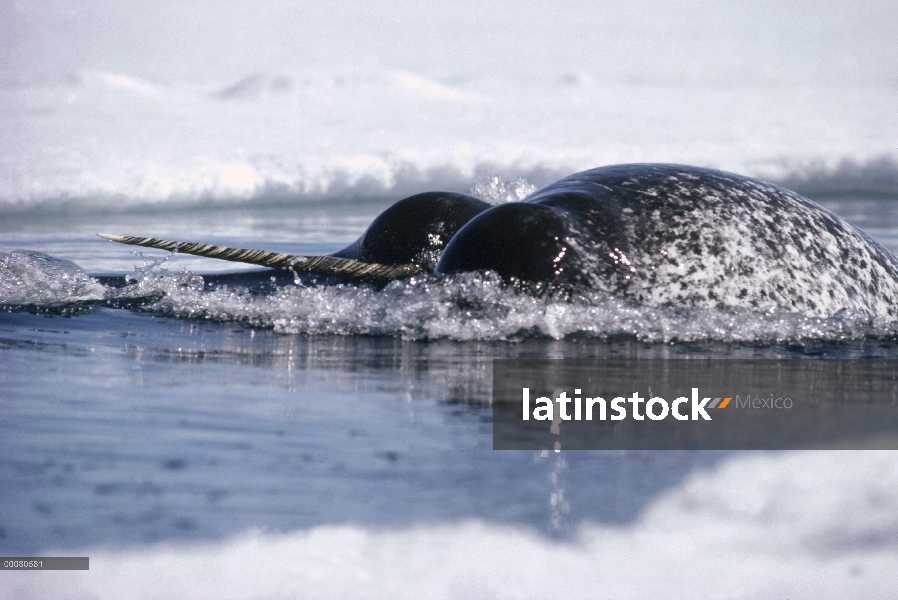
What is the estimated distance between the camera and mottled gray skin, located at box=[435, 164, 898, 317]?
5.52 m

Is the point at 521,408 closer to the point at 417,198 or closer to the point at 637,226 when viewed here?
the point at 637,226

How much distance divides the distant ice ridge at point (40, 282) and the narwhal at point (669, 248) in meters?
0.86

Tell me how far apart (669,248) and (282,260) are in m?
2.10

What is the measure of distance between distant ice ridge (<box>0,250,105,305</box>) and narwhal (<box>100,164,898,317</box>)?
856 millimetres

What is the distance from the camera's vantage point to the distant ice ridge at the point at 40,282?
6281 millimetres

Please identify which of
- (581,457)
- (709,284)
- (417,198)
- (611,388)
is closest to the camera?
(581,457)

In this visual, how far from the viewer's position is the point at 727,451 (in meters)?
3.23

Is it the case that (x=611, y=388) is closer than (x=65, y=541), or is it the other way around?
(x=65, y=541)

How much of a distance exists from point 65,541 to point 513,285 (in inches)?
126

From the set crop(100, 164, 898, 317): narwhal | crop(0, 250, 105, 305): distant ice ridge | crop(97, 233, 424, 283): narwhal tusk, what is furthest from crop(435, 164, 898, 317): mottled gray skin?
crop(0, 250, 105, 305): distant ice ridge

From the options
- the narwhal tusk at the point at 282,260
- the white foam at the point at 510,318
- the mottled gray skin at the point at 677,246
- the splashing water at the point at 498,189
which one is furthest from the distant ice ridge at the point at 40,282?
the splashing water at the point at 498,189

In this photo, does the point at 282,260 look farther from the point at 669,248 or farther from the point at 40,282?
the point at 669,248

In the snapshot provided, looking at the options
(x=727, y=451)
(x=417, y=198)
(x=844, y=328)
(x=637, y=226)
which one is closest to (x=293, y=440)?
(x=727, y=451)

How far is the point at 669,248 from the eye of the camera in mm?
5703
